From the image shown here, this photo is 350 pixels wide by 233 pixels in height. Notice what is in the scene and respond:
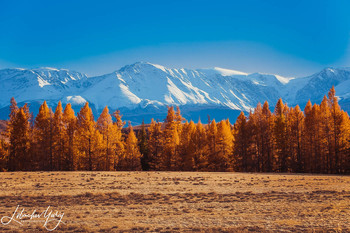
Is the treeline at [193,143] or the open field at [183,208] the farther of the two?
the treeline at [193,143]

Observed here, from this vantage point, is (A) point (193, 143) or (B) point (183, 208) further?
(A) point (193, 143)

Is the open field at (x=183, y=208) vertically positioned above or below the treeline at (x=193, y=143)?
below

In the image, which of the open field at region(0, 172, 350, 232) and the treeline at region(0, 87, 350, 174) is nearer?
the open field at region(0, 172, 350, 232)

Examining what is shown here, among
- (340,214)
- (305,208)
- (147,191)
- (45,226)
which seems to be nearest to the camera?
(45,226)

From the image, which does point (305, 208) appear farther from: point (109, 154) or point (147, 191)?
point (109, 154)

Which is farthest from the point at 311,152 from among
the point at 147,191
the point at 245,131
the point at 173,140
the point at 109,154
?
the point at 147,191

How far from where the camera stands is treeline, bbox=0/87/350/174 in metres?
55.7

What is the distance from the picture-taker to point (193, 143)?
209ft

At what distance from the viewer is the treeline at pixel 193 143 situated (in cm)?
5569

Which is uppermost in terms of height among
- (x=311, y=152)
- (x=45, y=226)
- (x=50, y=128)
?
(x=50, y=128)

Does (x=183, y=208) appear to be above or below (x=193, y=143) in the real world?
below

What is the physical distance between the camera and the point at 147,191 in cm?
2734

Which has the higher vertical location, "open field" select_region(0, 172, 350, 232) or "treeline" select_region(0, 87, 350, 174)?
"treeline" select_region(0, 87, 350, 174)

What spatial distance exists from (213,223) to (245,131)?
48.6 metres
